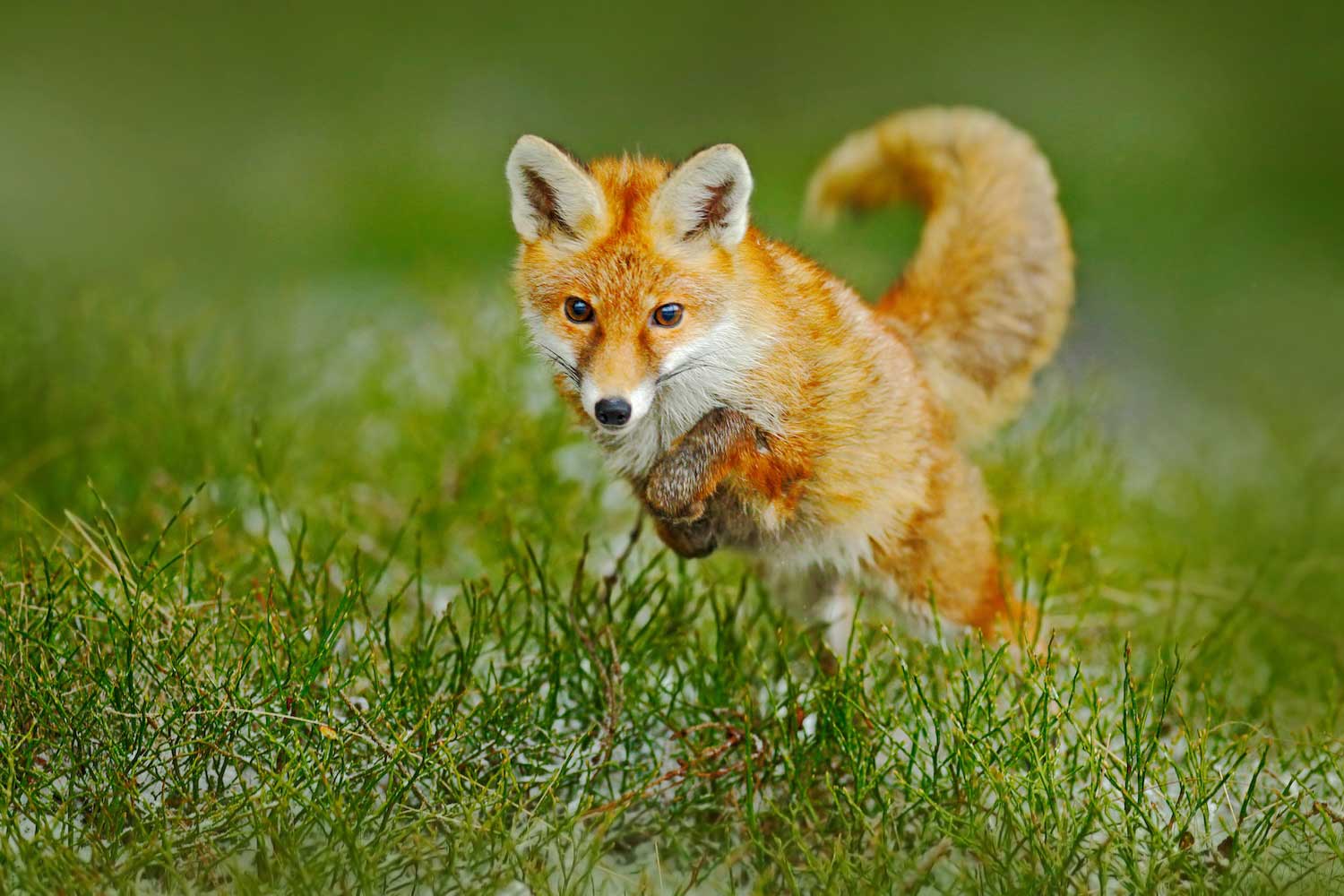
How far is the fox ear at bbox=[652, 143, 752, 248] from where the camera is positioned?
218 cm

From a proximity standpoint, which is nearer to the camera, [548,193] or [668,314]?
[668,314]

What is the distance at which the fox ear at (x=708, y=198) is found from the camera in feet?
7.16

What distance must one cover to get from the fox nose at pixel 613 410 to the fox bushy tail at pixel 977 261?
997 millimetres

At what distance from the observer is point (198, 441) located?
3.75 m

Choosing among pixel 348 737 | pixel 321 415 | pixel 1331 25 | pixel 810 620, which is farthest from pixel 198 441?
pixel 1331 25

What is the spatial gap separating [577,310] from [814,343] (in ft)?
1.66

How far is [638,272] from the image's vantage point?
2195 mm

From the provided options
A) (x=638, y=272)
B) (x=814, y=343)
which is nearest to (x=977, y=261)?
(x=814, y=343)

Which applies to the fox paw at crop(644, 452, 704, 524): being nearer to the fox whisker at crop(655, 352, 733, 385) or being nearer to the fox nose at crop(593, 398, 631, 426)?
the fox whisker at crop(655, 352, 733, 385)

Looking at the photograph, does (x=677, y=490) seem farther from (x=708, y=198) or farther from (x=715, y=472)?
(x=708, y=198)

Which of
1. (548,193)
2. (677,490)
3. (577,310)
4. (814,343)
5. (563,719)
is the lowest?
(563,719)

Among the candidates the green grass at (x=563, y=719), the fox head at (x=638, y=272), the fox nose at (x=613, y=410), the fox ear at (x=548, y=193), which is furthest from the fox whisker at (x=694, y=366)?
the green grass at (x=563, y=719)

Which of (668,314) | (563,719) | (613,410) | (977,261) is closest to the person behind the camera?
(613,410)

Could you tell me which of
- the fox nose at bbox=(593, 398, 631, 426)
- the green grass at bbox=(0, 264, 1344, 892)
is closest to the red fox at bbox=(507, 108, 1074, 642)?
the fox nose at bbox=(593, 398, 631, 426)
